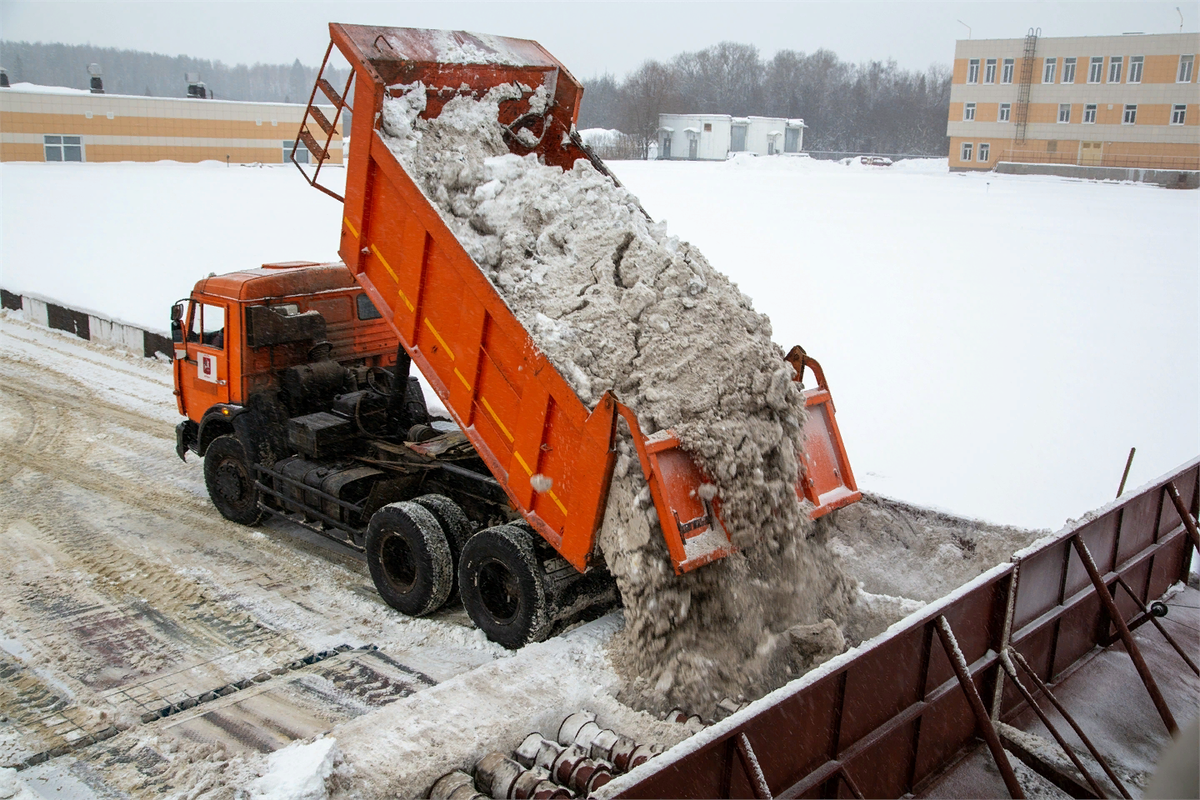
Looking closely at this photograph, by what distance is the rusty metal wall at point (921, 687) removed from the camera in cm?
348

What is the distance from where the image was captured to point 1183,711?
5305 millimetres

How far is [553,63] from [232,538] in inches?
205

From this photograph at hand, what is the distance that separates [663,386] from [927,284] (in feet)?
47.4

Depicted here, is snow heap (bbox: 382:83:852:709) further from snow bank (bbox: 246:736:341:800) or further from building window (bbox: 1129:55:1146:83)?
building window (bbox: 1129:55:1146:83)

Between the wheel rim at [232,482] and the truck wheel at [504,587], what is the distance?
316 cm

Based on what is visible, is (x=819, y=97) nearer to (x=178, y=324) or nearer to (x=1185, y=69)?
(x=1185, y=69)

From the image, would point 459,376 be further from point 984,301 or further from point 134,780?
point 984,301

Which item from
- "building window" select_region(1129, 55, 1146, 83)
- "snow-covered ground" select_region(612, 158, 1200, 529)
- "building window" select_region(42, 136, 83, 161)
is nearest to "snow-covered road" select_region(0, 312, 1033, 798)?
"snow-covered ground" select_region(612, 158, 1200, 529)

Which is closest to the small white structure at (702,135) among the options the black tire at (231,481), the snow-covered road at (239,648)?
the black tire at (231,481)

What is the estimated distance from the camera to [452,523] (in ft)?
22.2

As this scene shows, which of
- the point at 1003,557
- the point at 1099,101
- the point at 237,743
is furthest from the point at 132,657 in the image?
the point at 1099,101

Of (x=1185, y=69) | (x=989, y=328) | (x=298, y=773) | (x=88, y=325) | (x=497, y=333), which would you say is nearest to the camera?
(x=298, y=773)

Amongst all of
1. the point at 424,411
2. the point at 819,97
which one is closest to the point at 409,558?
the point at 424,411

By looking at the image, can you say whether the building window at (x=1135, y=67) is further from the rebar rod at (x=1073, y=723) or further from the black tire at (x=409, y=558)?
the black tire at (x=409, y=558)
